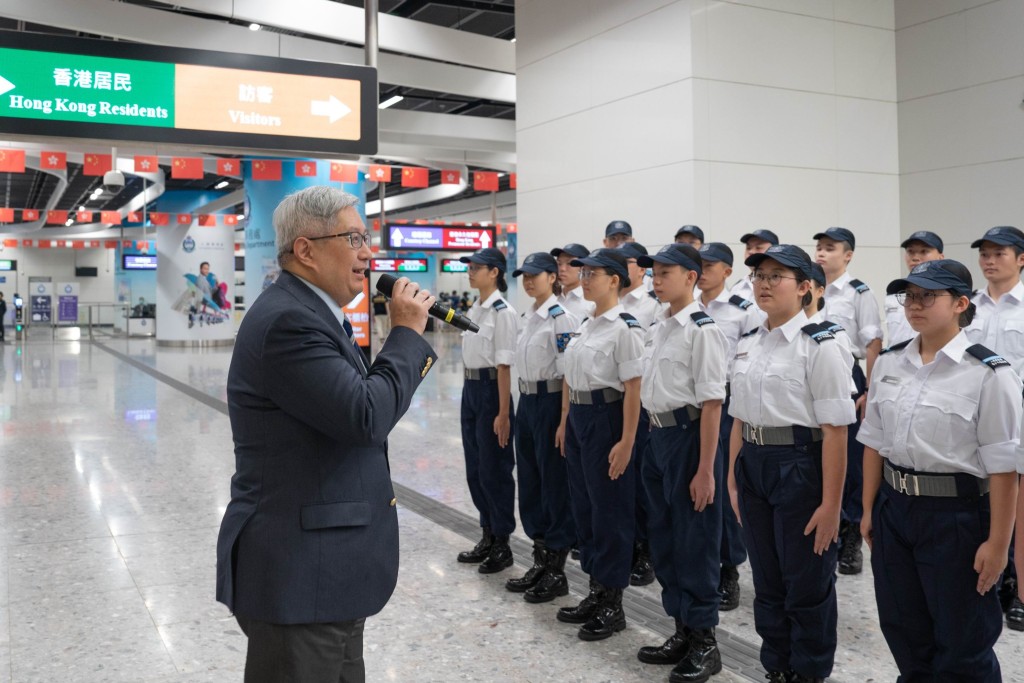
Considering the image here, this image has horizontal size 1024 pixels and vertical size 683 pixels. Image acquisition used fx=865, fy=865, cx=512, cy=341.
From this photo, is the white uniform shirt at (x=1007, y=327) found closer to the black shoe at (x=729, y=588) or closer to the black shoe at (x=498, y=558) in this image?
the black shoe at (x=729, y=588)

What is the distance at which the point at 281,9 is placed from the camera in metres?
8.98

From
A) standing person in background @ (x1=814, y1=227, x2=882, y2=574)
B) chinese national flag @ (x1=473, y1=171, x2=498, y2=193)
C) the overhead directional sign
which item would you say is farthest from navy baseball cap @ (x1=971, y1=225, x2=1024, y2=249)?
chinese national flag @ (x1=473, y1=171, x2=498, y2=193)

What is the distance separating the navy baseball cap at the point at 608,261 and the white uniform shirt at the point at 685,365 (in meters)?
0.40

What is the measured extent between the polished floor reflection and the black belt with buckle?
1.08m

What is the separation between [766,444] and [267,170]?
13.6 m

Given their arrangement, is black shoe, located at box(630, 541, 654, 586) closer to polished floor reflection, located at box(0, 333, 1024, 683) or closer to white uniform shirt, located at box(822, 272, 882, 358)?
polished floor reflection, located at box(0, 333, 1024, 683)

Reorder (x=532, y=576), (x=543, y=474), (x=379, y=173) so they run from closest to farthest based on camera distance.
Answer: (x=532, y=576)
(x=543, y=474)
(x=379, y=173)

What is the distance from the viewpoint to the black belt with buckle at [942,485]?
245cm

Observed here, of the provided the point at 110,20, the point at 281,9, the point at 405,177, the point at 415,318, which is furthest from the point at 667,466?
the point at 405,177

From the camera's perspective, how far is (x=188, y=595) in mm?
4160

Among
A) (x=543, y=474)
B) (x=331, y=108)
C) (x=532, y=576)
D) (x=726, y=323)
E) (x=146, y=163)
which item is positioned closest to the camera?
(x=532, y=576)

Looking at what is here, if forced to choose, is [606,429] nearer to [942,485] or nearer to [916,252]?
[942,485]

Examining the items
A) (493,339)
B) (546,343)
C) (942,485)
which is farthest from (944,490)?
(493,339)

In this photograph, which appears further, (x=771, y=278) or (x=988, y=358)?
(x=771, y=278)
